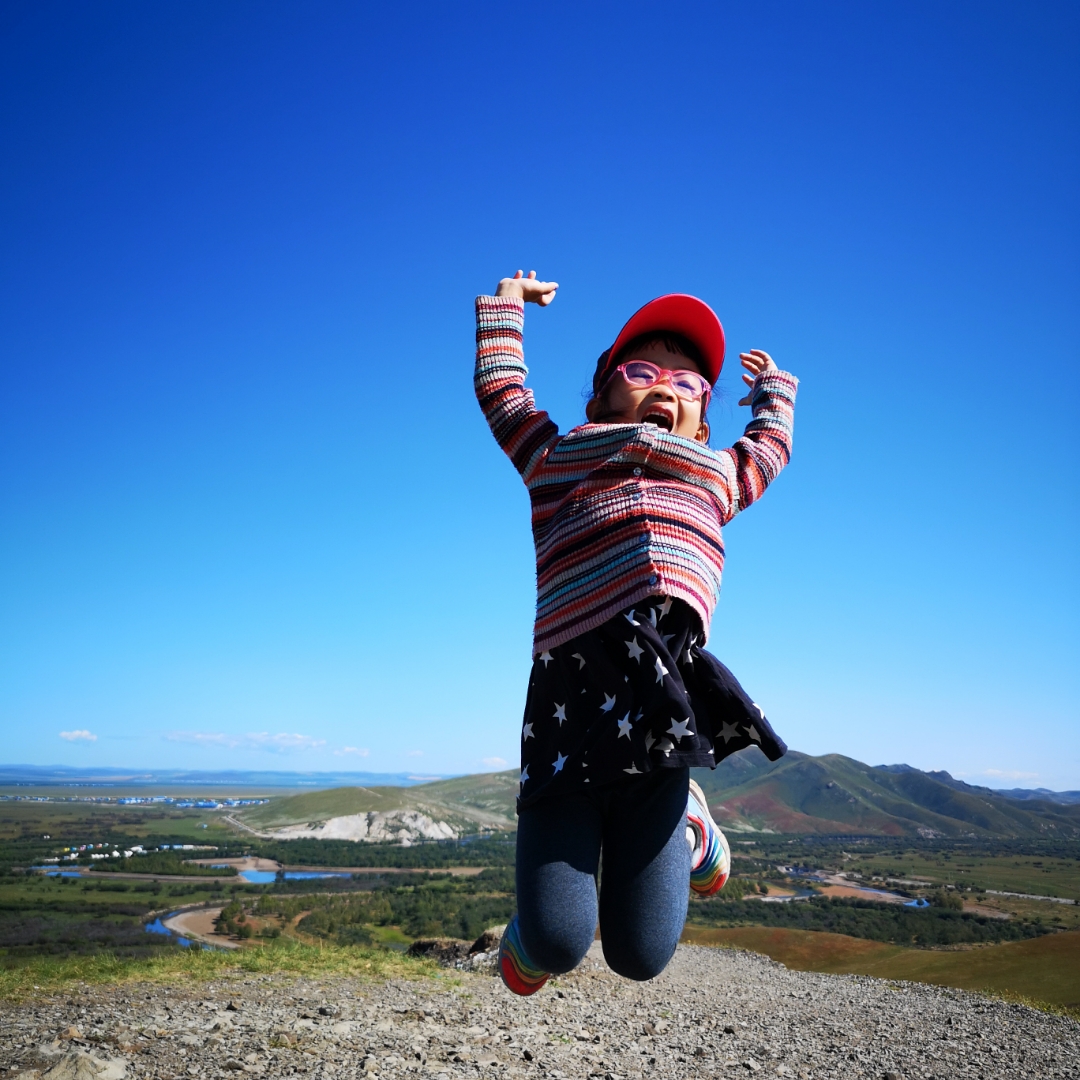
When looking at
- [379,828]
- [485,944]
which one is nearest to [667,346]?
[485,944]

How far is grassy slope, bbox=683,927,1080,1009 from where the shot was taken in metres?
11.4

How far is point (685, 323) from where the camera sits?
275cm

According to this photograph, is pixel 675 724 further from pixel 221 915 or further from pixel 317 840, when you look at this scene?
pixel 317 840

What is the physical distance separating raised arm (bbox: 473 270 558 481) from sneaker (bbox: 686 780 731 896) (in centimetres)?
127

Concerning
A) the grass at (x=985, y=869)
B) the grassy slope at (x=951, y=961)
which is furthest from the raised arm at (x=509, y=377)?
the grass at (x=985, y=869)

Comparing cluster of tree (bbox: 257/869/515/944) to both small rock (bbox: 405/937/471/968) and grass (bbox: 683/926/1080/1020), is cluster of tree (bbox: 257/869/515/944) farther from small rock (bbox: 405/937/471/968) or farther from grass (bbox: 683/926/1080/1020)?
small rock (bbox: 405/937/471/968)

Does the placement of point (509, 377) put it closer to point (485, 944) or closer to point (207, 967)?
point (207, 967)

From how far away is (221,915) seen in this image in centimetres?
3525

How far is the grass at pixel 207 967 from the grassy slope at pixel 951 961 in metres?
8.75

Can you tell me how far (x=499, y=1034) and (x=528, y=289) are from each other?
5702 mm

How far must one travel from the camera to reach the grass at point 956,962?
1109 centimetres

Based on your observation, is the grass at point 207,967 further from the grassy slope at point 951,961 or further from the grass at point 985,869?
the grass at point 985,869

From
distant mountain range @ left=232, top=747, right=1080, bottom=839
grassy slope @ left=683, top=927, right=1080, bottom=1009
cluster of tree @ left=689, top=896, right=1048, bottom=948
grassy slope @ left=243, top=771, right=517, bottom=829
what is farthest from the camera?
grassy slope @ left=243, top=771, right=517, bottom=829

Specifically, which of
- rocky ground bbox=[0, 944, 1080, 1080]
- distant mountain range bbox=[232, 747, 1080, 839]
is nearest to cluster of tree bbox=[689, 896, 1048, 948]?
rocky ground bbox=[0, 944, 1080, 1080]
